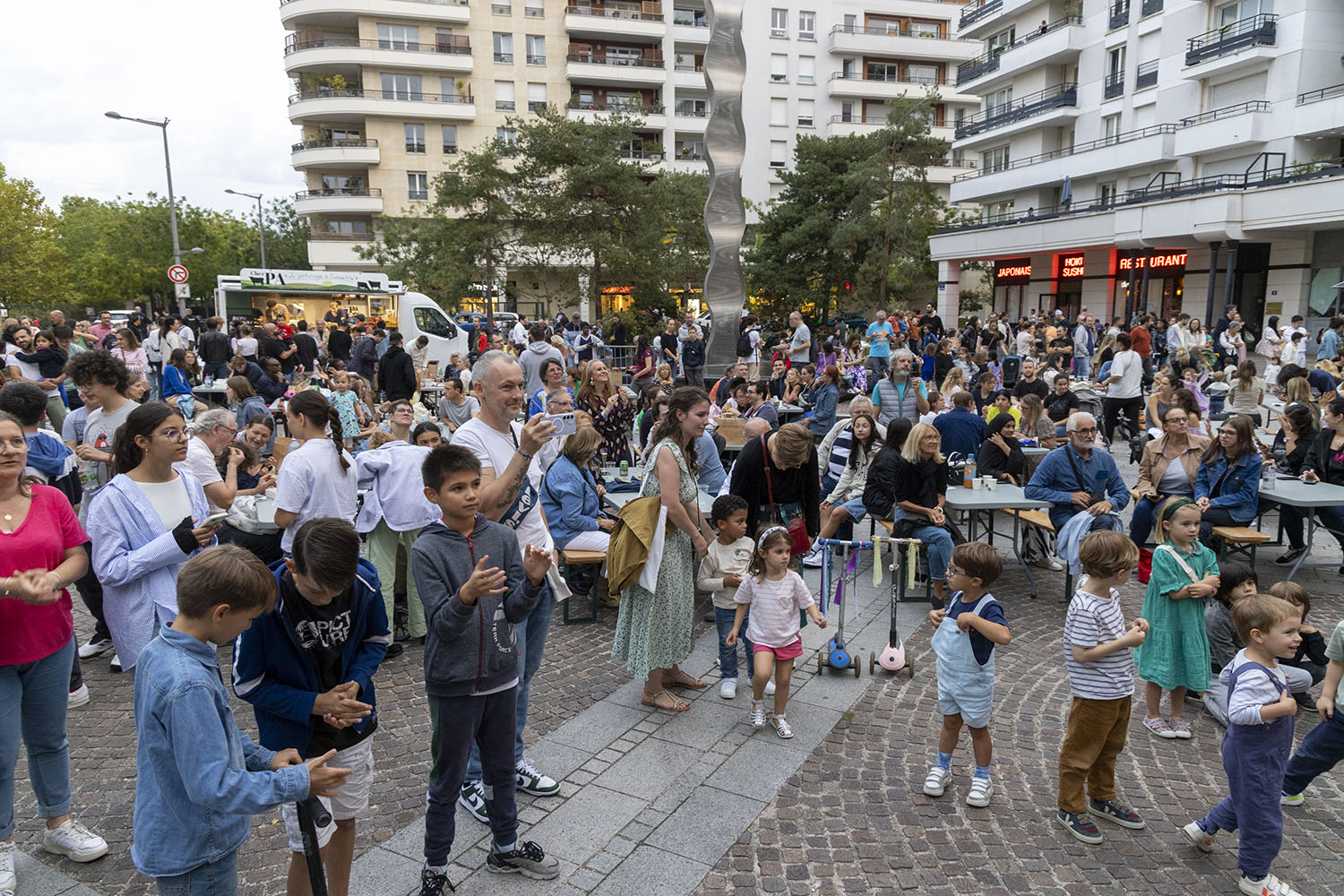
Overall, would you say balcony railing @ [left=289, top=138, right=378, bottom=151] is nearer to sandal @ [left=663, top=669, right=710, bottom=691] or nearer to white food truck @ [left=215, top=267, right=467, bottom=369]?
white food truck @ [left=215, top=267, right=467, bottom=369]

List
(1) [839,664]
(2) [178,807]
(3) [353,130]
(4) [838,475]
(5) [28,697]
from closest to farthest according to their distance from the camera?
(2) [178,807] < (5) [28,697] < (1) [839,664] < (4) [838,475] < (3) [353,130]

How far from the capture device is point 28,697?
12.0 ft

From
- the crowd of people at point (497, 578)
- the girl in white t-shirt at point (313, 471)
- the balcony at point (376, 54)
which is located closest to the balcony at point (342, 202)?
the balcony at point (376, 54)

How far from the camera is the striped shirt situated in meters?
4.09

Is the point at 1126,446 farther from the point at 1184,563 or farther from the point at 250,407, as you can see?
the point at 250,407

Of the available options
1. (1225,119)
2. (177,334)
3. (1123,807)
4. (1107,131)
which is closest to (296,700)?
(1123,807)

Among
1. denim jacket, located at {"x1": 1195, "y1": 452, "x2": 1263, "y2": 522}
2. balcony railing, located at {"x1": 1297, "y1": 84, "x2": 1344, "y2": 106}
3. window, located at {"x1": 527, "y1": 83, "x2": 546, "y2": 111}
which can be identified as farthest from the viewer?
window, located at {"x1": 527, "y1": 83, "x2": 546, "y2": 111}

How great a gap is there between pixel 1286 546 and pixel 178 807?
1032 centimetres

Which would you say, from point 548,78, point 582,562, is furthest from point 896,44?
point 582,562

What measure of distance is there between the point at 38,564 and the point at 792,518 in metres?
4.39

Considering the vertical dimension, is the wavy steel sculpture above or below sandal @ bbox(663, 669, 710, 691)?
above

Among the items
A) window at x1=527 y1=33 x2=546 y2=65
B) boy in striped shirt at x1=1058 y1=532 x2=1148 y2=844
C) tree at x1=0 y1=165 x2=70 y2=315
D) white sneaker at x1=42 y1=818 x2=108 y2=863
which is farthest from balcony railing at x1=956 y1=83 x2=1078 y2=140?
tree at x1=0 y1=165 x2=70 y2=315

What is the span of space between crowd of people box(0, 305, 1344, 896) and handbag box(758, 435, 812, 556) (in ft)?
0.10

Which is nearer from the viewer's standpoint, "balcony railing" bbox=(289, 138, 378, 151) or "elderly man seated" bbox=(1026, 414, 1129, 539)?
"elderly man seated" bbox=(1026, 414, 1129, 539)
